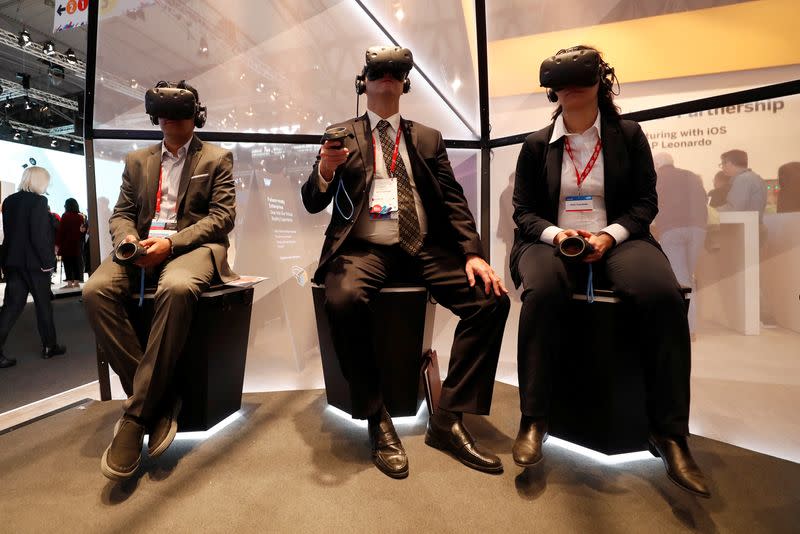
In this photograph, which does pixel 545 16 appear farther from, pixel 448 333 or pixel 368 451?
pixel 368 451

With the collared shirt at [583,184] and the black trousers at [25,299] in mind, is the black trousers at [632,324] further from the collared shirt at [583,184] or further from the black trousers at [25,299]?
the black trousers at [25,299]

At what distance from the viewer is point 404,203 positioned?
1900 millimetres

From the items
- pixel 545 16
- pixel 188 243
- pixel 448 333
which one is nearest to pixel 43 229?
pixel 188 243

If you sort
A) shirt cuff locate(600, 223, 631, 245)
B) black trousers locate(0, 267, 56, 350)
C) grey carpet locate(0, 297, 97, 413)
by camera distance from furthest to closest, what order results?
black trousers locate(0, 267, 56, 350), grey carpet locate(0, 297, 97, 413), shirt cuff locate(600, 223, 631, 245)

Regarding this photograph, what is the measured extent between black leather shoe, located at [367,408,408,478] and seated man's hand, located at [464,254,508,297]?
0.66m

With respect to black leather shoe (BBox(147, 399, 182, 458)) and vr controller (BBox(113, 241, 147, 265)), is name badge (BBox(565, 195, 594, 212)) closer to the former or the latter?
vr controller (BBox(113, 241, 147, 265))

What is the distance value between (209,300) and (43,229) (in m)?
2.74

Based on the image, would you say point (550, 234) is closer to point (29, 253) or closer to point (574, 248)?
point (574, 248)

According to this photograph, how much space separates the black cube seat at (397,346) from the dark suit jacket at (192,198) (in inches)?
21.2

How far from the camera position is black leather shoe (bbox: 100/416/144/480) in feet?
4.69

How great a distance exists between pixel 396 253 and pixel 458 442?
0.84m

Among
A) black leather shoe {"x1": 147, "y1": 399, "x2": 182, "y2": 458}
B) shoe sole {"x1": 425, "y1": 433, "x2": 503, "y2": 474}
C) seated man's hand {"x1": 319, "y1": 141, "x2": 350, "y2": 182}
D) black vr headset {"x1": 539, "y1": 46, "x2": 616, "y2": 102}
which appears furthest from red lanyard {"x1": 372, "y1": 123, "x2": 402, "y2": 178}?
black leather shoe {"x1": 147, "y1": 399, "x2": 182, "y2": 458}

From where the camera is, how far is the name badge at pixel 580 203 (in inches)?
69.2

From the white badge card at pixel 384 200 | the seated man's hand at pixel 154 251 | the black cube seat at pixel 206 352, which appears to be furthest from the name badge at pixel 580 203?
the seated man's hand at pixel 154 251
